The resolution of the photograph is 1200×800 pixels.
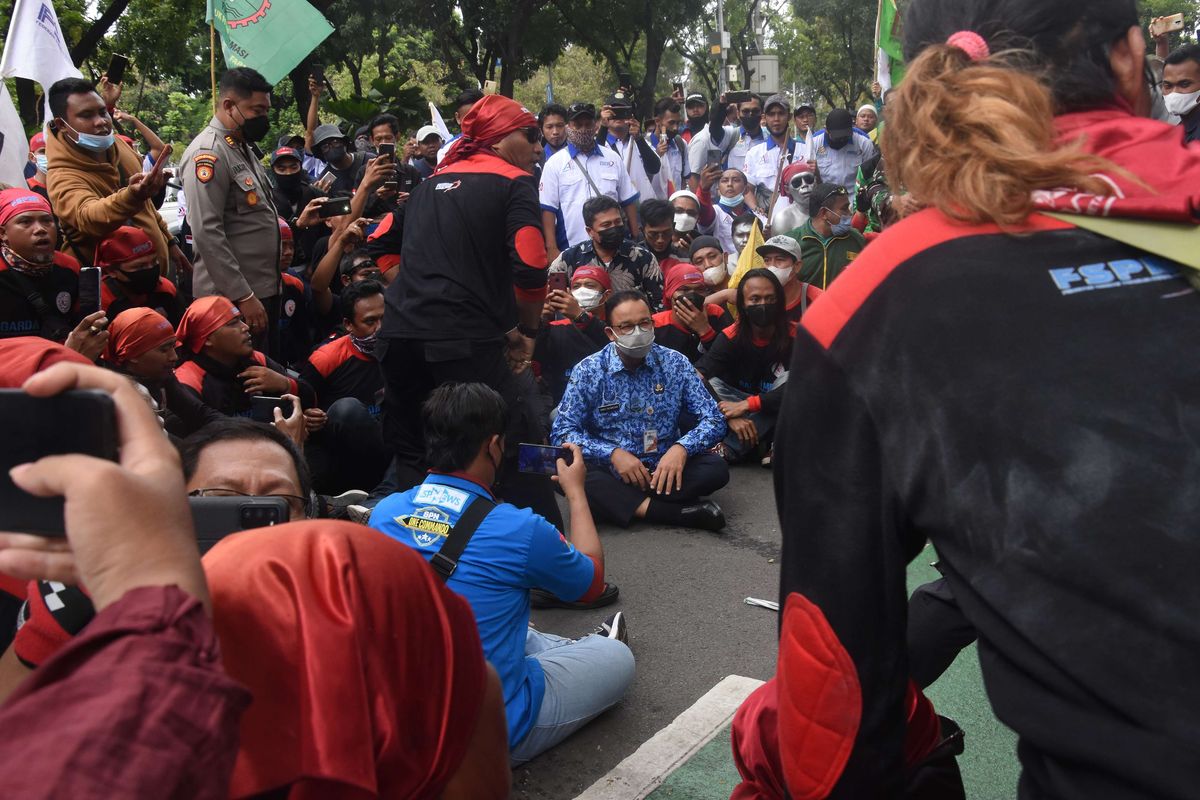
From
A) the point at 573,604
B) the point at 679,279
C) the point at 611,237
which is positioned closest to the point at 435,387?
the point at 573,604

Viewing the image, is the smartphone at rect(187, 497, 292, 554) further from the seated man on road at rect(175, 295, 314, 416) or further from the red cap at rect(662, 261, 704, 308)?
the red cap at rect(662, 261, 704, 308)

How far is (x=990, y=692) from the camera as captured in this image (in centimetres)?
117

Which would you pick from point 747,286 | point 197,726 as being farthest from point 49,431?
point 747,286

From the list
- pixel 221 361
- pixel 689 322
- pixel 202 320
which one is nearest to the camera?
pixel 202 320

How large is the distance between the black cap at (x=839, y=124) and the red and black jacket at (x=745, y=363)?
189 inches

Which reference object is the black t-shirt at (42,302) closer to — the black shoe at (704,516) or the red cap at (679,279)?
the black shoe at (704,516)

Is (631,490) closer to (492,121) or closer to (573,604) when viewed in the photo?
(573,604)

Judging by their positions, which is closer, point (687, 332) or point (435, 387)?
point (435, 387)

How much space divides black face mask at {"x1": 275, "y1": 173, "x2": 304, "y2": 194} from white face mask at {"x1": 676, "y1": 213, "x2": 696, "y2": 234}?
10.8 ft

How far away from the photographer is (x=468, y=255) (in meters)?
4.96

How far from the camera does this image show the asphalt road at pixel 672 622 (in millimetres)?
3471

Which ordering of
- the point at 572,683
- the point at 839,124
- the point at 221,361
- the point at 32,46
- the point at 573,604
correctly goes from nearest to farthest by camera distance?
the point at 572,683 → the point at 573,604 → the point at 221,361 → the point at 32,46 → the point at 839,124

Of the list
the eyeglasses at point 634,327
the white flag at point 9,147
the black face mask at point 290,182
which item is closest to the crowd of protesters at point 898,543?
the eyeglasses at point 634,327

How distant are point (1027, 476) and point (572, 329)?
239 inches
